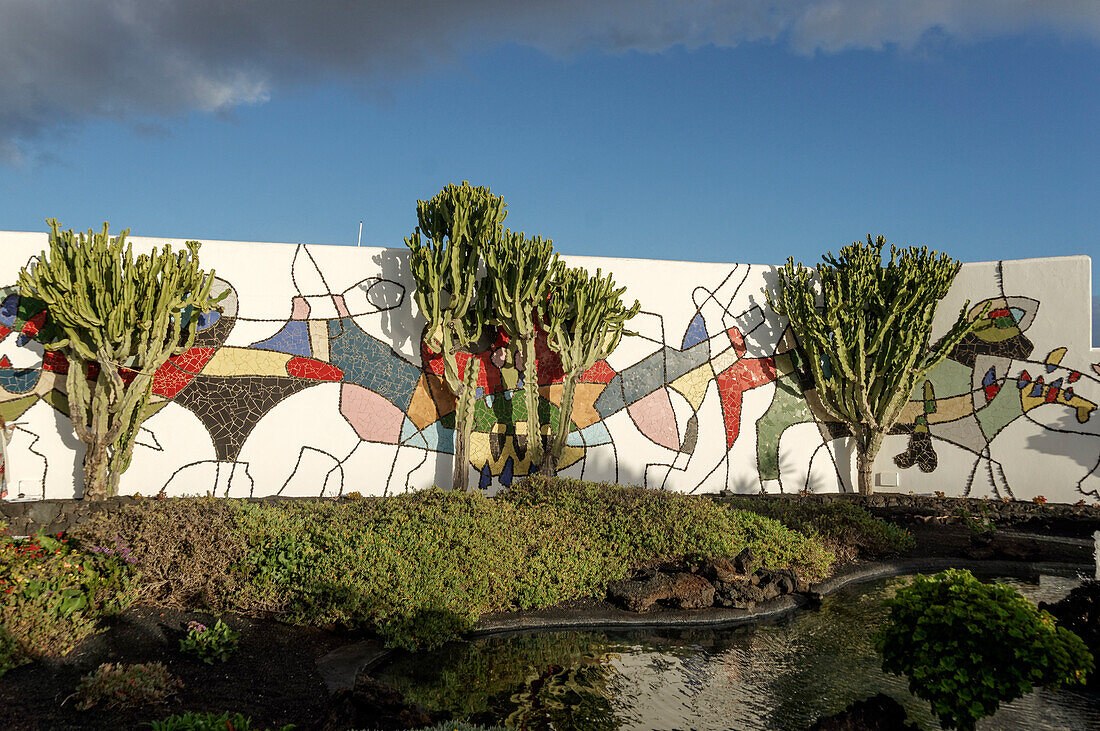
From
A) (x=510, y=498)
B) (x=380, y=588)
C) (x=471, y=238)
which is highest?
(x=471, y=238)

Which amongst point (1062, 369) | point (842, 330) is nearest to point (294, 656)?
point (842, 330)

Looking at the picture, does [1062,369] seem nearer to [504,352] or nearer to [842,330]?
[842,330]

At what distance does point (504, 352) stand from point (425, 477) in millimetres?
1914

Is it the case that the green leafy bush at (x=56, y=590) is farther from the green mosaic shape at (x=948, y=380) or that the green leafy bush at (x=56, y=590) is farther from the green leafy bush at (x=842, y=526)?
the green mosaic shape at (x=948, y=380)

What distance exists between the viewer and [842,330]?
9.95m

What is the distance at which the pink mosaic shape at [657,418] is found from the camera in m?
9.78

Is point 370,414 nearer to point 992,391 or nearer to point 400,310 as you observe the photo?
point 400,310

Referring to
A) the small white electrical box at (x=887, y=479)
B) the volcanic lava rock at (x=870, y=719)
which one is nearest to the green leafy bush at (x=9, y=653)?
the volcanic lava rock at (x=870, y=719)

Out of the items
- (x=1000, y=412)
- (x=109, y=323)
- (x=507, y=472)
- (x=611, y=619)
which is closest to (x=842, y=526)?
(x=611, y=619)

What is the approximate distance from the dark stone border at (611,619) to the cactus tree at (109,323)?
430cm

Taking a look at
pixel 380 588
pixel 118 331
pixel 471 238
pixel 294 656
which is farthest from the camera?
pixel 471 238

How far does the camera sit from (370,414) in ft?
29.4

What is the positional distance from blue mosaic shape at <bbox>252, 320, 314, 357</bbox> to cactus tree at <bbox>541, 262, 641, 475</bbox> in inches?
119

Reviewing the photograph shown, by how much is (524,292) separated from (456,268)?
86 centimetres
